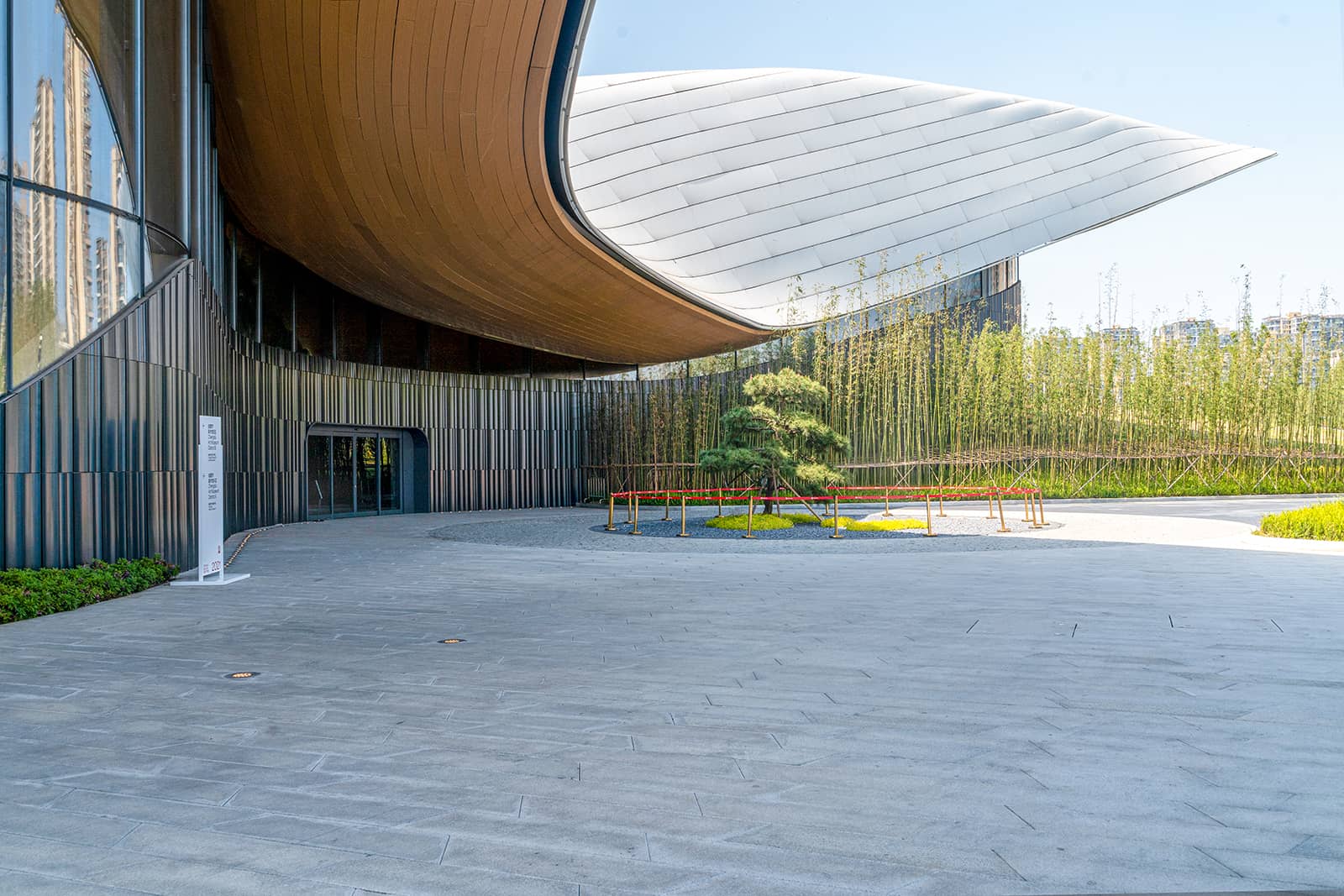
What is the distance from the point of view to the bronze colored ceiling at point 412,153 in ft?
27.1

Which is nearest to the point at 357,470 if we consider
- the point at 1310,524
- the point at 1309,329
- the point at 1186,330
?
the point at 1310,524

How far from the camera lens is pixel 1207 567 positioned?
27.4 feet

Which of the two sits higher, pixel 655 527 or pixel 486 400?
pixel 486 400

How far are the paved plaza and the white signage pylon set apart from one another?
33.2 inches

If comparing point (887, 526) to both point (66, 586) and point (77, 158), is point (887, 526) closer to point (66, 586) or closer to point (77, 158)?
point (66, 586)

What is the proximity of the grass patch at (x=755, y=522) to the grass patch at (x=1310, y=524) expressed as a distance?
19.1ft

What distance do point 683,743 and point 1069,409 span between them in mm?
18864

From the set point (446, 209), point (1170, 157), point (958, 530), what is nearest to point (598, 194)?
point (446, 209)

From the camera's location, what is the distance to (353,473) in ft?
63.1

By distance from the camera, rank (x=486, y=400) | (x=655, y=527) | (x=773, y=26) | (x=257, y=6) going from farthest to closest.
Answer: (x=773, y=26) < (x=486, y=400) < (x=655, y=527) < (x=257, y=6)

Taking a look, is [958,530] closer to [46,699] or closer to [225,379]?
[225,379]

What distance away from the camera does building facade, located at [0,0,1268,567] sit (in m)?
7.45

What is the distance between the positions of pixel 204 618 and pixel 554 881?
4804 millimetres

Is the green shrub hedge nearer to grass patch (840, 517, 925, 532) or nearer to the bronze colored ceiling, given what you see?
grass patch (840, 517, 925, 532)
